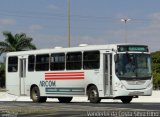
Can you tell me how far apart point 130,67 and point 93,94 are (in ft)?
8.24

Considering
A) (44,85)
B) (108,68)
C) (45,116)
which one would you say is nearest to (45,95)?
(44,85)

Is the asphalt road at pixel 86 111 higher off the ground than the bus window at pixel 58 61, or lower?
lower

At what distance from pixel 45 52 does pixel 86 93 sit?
424cm

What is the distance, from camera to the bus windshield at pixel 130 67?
30234 mm

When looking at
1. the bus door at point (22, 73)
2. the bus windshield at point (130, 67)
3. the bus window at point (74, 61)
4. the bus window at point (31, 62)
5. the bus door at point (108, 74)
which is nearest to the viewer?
the bus windshield at point (130, 67)

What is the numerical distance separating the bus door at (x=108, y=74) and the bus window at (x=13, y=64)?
7.85 m

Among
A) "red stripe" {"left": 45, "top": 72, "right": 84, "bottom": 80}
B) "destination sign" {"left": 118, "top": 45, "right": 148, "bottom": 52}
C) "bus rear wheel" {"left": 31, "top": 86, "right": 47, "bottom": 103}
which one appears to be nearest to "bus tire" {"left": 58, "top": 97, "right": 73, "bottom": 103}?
"bus rear wheel" {"left": 31, "top": 86, "right": 47, "bottom": 103}

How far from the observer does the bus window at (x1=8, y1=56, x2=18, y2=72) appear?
3680cm

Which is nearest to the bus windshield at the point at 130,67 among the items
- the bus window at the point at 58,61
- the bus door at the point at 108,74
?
the bus door at the point at 108,74

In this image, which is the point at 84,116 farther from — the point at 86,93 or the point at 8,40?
the point at 8,40

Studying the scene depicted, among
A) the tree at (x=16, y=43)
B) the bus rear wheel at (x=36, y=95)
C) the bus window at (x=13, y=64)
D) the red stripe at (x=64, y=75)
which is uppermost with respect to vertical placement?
the tree at (x=16, y=43)

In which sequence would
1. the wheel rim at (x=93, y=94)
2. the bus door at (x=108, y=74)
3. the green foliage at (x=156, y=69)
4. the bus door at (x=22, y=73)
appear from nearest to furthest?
1. the bus door at (x=108, y=74)
2. the wheel rim at (x=93, y=94)
3. the bus door at (x=22, y=73)
4. the green foliage at (x=156, y=69)

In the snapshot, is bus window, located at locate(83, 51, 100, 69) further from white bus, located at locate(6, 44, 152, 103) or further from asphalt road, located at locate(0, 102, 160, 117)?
asphalt road, located at locate(0, 102, 160, 117)

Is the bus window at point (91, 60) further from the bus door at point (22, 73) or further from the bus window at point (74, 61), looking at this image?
the bus door at point (22, 73)
